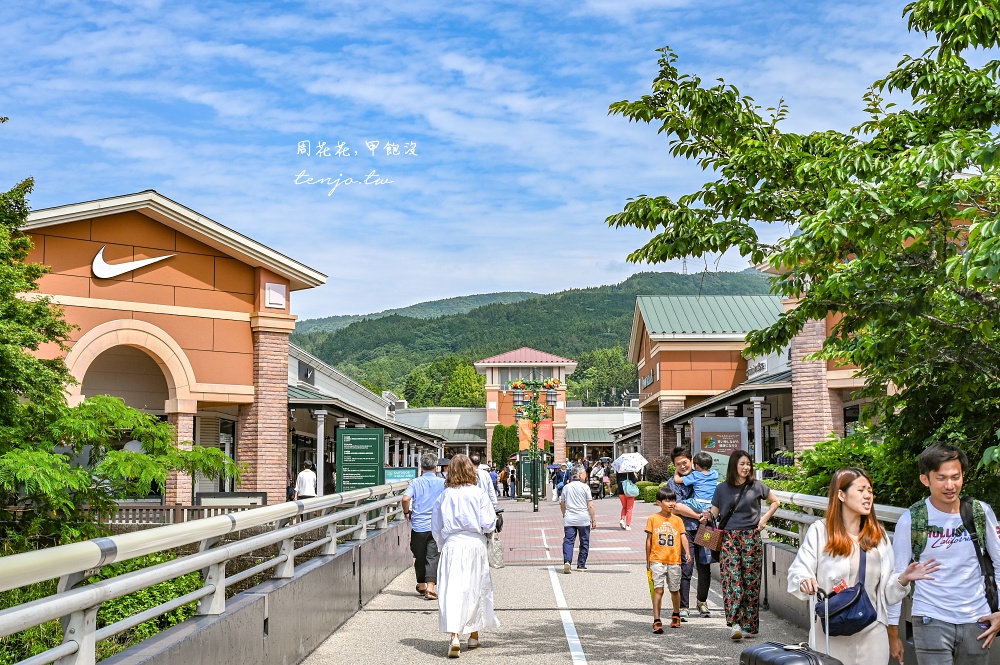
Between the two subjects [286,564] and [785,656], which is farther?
[286,564]

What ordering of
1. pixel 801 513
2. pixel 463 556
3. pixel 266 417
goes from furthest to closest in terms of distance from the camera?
pixel 266 417, pixel 801 513, pixel 463 556

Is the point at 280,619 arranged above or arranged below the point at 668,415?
below

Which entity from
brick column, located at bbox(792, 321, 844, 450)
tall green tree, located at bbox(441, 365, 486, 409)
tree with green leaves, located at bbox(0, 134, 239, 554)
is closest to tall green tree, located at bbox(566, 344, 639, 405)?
tall green tree, located at bbox(441, 365, 486, 409)

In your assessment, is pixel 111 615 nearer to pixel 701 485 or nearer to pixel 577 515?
pixel 577 515

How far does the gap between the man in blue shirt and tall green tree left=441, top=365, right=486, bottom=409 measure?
13776 centimetres

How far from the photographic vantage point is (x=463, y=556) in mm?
10016

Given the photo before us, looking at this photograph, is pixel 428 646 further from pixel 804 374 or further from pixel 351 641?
pixel 804 374

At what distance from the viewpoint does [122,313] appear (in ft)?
92.6

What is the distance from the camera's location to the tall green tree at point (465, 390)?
6073 inches

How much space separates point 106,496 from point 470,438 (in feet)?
241

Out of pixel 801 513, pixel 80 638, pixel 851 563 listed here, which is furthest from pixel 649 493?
pixel 80 638

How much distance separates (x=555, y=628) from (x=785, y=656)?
6.15 metres

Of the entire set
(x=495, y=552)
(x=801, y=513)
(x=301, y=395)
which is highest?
(x=301, y=395)

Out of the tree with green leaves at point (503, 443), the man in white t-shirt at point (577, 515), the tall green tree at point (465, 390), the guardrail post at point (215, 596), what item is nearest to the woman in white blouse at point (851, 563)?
the guardrail post at point (215, 596)
